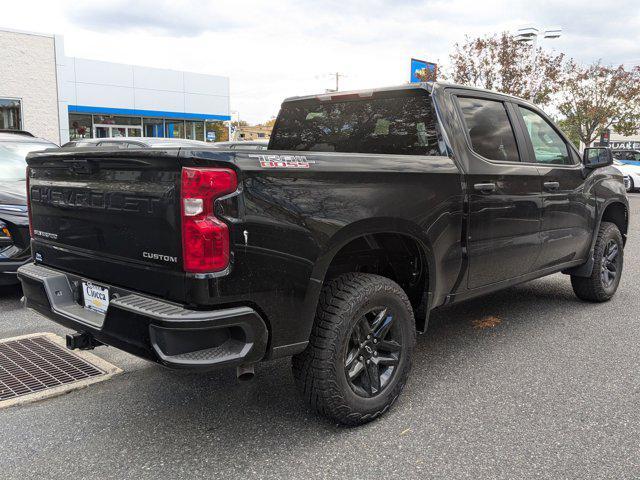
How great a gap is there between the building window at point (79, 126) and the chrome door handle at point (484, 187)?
22737 mm

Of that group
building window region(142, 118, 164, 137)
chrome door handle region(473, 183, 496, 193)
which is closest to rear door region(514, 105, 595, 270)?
chrome door handle region(473, 183, 496, 193)

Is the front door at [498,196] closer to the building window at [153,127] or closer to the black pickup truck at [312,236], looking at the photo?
the black pickup truck at [312,236]

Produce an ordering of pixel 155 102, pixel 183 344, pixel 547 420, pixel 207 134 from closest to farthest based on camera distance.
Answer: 1. pixel 183 344
2. pixel 547 420
3. pixel 155 102
4. pixel 207 134

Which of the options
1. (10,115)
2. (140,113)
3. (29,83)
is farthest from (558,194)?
(140,113)

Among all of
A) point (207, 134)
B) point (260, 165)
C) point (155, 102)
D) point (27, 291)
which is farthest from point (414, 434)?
point (207, 134)

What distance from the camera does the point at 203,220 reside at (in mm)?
2363

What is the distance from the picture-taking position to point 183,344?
7.86ft

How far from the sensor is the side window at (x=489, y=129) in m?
3.89

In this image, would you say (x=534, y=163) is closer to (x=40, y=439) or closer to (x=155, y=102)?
(x=40, y=439)

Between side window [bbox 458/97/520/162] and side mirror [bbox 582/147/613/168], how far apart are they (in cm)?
115

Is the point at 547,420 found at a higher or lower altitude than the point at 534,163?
lower

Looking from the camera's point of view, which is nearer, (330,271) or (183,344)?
(183,344)

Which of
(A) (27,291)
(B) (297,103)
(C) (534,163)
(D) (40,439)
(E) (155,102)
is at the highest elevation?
(E) (155,102)

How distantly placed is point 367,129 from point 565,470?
8.14 ft
